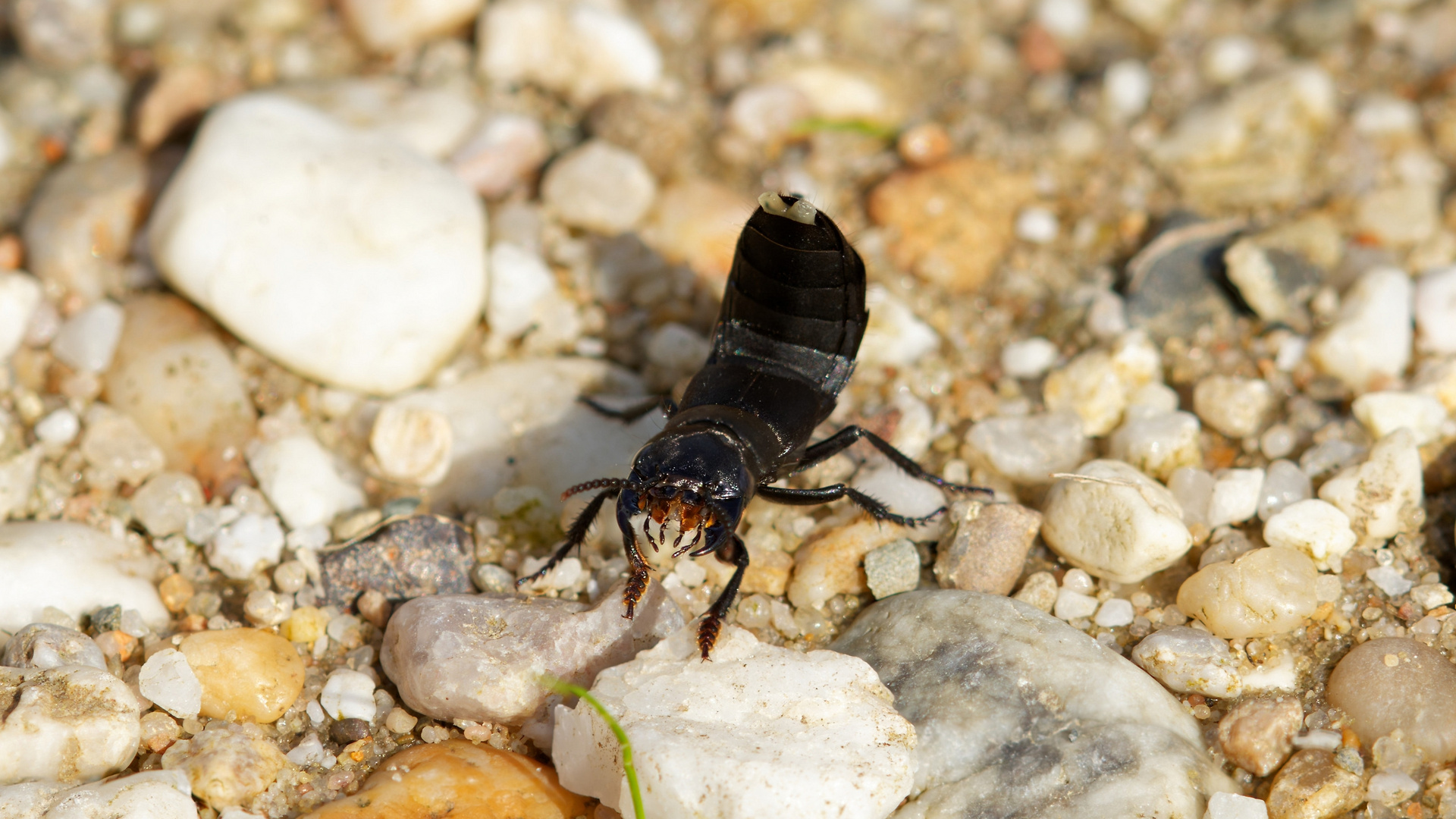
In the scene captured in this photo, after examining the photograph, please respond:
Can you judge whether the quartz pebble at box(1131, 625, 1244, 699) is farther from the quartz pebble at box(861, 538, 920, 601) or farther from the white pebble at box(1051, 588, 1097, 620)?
the quartz pebble at box(861, 538, 920, 601)

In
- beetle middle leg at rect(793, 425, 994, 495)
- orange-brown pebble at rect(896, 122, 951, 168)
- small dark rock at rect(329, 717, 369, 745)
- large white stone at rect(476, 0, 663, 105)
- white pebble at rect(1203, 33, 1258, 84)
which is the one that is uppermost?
white pebble at rect(1203, 33, 1258, 84)

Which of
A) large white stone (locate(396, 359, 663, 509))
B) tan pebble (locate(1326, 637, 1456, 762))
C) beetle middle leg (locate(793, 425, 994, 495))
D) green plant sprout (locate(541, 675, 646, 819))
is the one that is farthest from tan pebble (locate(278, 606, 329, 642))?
tan pebble (locate(1326, 637, 1456, 762))

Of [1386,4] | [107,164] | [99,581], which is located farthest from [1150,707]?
[107,164]

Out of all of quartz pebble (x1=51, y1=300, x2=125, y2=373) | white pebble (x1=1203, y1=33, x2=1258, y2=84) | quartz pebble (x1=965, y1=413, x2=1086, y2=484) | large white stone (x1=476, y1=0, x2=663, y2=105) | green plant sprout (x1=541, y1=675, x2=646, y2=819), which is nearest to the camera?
green plant sprout (x1=541, y1=675, x2=646, y2=819)

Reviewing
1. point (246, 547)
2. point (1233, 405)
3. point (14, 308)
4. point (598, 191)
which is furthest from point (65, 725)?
point (1233, 405)

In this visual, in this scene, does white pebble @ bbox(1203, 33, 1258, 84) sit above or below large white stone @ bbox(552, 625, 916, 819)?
above

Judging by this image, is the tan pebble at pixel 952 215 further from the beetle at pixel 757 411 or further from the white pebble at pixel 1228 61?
the white pebble at pixel 1228 61

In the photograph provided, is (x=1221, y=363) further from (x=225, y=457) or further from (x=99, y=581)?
(x=99, y=581)

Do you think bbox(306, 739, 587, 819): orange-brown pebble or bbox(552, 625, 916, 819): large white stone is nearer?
bbox(552, 625, 916, 819): large white stone

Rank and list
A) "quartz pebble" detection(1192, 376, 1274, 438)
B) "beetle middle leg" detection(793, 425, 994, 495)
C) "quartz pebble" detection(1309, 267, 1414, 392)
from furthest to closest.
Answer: "quartz pebble" detection(1309, 267, 1414, 392)
"quartz pebble" detection(1192, 376, 1274, 438)
"beetle middle leg" detection(793, 425, 994, 495)
